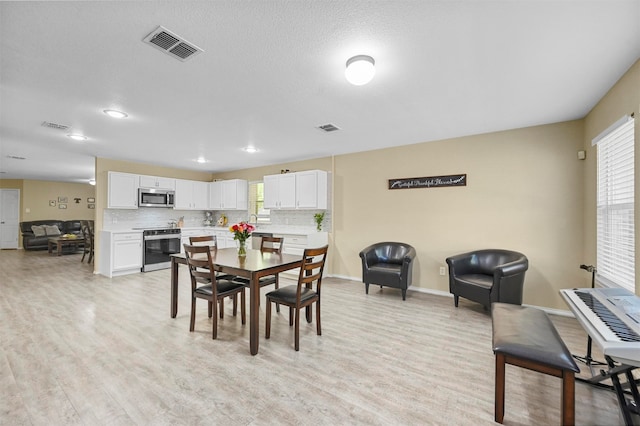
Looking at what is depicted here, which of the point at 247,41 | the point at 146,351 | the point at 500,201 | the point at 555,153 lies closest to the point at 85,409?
the point at 146,351

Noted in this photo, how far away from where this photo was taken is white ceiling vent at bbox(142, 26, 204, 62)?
6.15 ft

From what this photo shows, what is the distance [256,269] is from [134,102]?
229cm

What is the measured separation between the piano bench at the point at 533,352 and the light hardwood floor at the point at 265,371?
335mm

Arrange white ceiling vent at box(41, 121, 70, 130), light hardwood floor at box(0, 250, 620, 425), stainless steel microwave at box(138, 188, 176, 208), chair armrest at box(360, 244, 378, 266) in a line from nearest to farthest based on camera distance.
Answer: light hardwood floor at box(0, 250, 620, 425)
white ceiling vent at box(41, 121, 70, 130)
chair armrest at box(360, 244, 378, 266)
stainless steel microwave at box(138, 188, 176, 208)

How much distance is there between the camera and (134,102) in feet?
9.88

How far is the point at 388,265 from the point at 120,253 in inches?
207

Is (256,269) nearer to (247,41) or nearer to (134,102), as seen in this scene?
(247,41)

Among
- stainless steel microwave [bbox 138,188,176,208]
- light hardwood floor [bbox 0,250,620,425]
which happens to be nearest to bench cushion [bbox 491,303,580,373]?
light hardwood floor [bbox 0,250,620,425]

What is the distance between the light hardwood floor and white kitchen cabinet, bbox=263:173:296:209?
2.78 m

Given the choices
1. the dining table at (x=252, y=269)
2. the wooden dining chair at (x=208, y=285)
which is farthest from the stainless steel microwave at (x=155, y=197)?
the wooden dining chair at (x=208, y=285)

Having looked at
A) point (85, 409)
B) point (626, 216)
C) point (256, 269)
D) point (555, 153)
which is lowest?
point (85, 409)

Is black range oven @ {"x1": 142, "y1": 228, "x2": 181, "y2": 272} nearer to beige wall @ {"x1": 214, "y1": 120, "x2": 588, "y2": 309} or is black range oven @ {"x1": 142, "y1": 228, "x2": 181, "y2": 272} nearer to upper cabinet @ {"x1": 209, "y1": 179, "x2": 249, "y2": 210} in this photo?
upper cabinet @ {"x1": 209, "y1": 179, "x2": 249, "y2": 210}

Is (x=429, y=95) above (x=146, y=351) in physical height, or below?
above

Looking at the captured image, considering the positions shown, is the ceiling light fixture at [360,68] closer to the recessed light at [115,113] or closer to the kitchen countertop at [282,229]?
the recessed light at [115,113]
